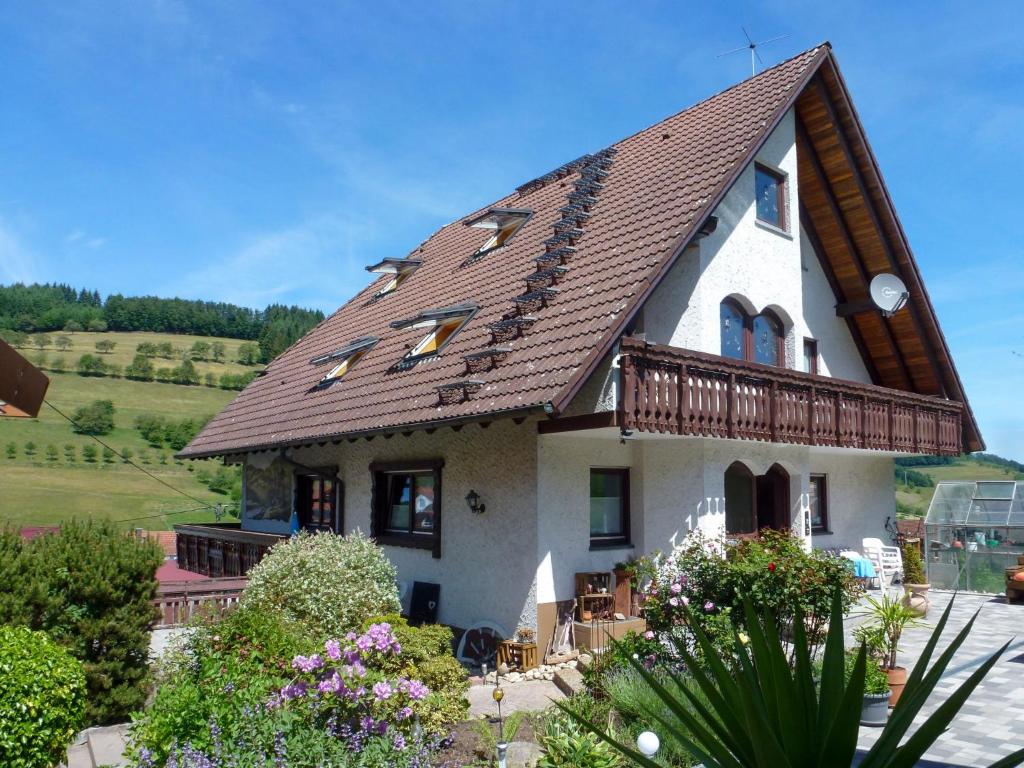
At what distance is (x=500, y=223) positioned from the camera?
55.4 ft

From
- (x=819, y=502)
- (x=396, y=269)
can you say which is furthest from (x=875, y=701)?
(x=396, y=269)

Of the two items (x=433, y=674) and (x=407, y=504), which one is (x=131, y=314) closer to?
(x=407, y=504)

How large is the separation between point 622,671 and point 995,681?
490 cm

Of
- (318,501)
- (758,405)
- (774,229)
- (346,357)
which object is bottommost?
(318,501)

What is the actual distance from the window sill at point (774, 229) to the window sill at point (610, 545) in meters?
5.75

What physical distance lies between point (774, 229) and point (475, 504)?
6.96 metres

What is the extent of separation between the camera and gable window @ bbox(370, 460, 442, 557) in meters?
12.9

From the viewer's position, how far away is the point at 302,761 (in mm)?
5109

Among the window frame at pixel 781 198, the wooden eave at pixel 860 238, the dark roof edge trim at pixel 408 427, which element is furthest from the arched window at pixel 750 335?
the dark roof edge trim at pixel 408 427

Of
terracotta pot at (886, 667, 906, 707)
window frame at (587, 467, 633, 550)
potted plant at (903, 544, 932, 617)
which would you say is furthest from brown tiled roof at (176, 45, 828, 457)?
potted plant at (903, 544, 932, 617)

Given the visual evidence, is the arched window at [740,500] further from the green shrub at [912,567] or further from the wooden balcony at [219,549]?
the wooden balcony at [219,549]

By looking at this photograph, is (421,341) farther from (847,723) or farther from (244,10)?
(847,723)

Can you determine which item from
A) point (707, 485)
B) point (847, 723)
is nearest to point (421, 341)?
point (707, 485)

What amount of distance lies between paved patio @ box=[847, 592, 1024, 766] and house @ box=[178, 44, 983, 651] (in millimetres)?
2859
